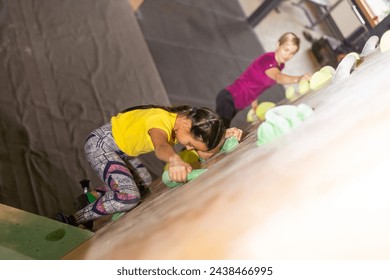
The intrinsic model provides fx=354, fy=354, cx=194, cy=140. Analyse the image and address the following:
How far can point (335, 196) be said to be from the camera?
50cm

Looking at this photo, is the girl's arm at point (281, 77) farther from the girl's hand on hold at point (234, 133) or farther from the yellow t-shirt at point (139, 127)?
the yellow t-shirt at point (139, 127)

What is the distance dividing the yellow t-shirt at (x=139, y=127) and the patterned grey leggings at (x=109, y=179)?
1.9 inches

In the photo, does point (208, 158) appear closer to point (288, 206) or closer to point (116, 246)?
point (116, 246)

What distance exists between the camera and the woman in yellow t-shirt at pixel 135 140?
1203 mm

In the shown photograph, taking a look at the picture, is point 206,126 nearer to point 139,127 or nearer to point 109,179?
point 139,127

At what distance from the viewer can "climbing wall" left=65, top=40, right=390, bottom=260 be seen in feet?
1.54

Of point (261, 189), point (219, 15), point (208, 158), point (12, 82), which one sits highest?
point (219, 15)

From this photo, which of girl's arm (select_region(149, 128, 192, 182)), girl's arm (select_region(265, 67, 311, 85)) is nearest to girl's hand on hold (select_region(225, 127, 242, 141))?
girl's arm (select_region(149, 128, 192, 182))

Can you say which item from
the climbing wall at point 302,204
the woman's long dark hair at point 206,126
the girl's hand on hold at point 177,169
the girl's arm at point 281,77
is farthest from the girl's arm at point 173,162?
the girl's arm at point 281,77

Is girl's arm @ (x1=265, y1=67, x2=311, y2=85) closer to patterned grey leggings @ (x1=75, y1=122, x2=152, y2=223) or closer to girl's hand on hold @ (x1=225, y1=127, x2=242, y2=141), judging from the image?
girl's hand on hold @ (x1=225, y1=127, x2=242, y2=141)

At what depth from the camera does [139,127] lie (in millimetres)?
1333

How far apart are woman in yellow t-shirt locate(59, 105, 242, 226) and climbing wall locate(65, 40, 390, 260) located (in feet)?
1.40

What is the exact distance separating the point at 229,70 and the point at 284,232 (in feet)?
9.26

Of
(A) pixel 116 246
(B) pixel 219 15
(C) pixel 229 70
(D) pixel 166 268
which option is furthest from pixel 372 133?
(B) pixel 219 15
